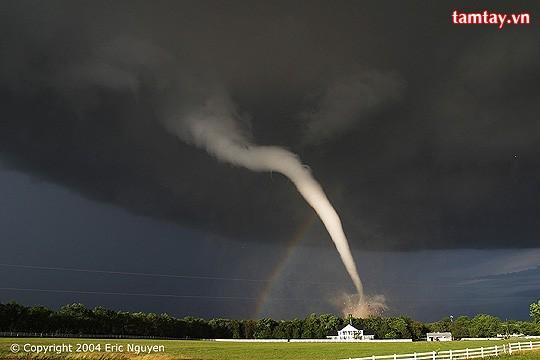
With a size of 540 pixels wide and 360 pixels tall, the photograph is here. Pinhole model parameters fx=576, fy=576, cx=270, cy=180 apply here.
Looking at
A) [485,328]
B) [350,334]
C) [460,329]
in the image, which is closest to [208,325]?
[350,334]

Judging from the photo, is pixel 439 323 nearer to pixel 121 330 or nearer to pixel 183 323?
pixel 183 323

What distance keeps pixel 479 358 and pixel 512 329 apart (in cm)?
15252

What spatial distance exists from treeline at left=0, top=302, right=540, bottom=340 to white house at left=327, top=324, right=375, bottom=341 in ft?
9.65

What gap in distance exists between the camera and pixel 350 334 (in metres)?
163

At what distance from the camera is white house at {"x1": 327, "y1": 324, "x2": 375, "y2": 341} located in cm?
15762

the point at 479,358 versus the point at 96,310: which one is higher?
the point at 96,310

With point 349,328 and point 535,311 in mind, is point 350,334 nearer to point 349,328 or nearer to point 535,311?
point 349,328

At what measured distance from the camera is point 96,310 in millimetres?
108562

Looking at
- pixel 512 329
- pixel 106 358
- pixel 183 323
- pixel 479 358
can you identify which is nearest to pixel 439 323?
pixel 512 329

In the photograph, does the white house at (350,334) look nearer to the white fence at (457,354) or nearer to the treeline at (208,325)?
the treeline at (208,325)

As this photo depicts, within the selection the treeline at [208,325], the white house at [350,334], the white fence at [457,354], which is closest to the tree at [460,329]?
the treeline at [208,325]

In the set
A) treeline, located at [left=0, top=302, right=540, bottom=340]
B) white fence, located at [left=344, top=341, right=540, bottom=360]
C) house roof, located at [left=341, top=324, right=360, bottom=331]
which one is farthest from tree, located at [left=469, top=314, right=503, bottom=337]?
white fence, located at [left=344, top=341, right=540, bottom=360]

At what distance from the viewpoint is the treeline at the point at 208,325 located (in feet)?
312

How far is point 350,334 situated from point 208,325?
143 ft
